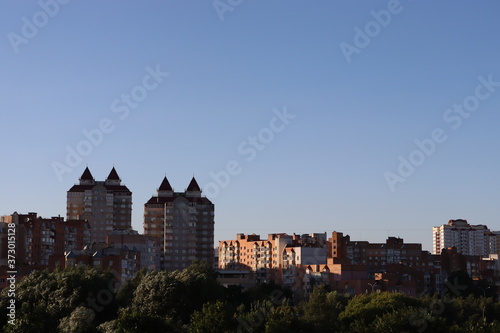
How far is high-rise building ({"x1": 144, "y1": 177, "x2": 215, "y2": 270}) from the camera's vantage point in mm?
159625

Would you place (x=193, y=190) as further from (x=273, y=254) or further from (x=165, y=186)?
(x=273, y=254)

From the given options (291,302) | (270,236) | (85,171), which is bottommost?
(291,302)

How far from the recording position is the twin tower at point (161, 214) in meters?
160

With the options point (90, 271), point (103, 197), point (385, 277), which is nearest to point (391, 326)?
point (90, 271)

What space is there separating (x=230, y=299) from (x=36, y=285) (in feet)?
122

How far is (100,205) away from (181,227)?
19253 millimetres

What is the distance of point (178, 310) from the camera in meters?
75.8

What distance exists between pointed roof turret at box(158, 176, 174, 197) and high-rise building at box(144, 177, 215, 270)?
2.37 metres

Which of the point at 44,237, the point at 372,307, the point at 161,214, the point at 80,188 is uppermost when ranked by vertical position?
the point at 80,188

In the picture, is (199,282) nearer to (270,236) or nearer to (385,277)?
(385,277)

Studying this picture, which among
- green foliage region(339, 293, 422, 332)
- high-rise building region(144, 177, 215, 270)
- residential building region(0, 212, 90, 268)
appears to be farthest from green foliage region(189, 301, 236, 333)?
high-rise building region(144, 177, 215, 270)

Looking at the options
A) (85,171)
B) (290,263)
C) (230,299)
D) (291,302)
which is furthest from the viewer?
(85,171)

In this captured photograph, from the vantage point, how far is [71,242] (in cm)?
15088

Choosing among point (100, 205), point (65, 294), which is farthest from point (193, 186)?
point (65, 294)
